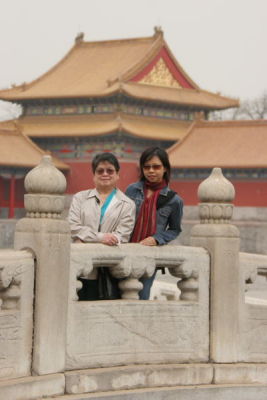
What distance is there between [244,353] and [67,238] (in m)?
1.71

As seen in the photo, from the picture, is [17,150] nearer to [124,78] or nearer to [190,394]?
[124,78]

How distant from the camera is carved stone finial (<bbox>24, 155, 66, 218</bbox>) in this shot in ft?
19.7

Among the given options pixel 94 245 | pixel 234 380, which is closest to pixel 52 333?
pixel 94 245

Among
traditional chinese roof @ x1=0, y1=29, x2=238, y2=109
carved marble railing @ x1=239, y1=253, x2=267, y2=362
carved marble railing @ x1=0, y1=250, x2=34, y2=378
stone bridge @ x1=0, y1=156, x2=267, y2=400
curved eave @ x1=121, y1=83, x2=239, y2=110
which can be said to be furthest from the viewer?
traditional chinese roof @ x1=0, y1=29, x2=238, y2=109

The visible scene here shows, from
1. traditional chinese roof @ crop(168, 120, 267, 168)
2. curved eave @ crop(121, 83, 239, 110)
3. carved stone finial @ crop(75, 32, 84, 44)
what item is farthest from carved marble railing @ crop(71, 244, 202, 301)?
carved stone finial @ crop(75, 32, 84, 44)

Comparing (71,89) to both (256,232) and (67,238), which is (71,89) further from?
(67,238)

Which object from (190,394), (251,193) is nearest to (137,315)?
(190,394)

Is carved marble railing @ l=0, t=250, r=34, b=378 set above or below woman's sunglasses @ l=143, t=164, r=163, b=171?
below

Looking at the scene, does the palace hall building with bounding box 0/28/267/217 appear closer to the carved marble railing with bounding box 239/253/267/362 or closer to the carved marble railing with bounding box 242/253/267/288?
the carved marble railing with bounding box 242/253/267/288

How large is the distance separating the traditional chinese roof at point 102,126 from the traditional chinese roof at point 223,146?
Result: 224 cm

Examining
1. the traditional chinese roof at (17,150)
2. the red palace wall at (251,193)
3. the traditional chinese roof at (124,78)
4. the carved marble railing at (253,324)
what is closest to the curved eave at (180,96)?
the traditional chinese roof at (124,78)

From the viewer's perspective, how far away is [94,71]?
131ft

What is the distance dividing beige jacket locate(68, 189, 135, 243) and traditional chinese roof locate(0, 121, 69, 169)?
28.1 metres

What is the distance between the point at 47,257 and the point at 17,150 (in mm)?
29781
